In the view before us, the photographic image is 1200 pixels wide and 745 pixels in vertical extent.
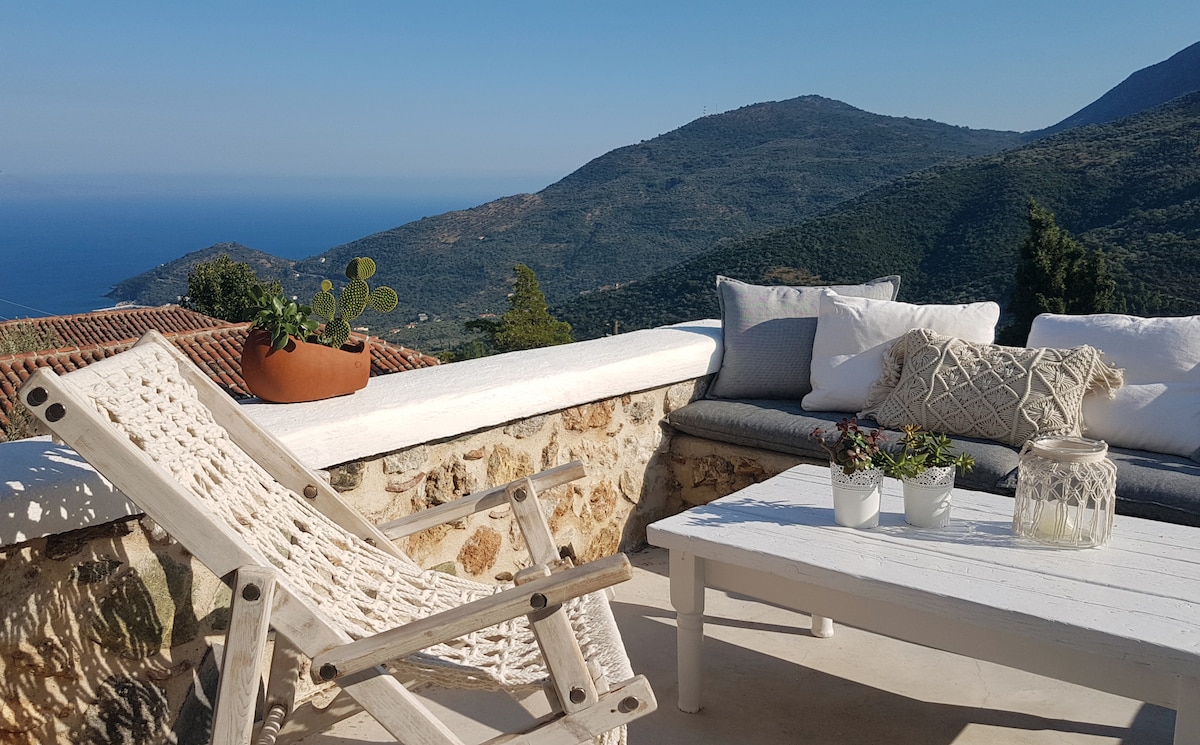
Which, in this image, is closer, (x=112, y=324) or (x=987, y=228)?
(x=987, y=228)

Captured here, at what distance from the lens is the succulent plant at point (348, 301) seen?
7.49 feet

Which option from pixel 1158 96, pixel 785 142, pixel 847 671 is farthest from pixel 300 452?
pixel 1158 96

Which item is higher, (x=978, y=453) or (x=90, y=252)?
(x=90, y=252)

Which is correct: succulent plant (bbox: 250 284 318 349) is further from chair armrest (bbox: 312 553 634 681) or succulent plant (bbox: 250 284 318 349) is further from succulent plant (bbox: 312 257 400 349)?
chair armrest (bbox: 312 553 634 681)

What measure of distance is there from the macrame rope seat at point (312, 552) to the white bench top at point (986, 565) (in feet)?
1.28

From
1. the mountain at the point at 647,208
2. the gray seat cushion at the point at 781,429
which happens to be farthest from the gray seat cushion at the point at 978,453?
the mountain at the point at 647,208

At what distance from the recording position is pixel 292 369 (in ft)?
7.07

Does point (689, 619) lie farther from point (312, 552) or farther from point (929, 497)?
point (312, 552)

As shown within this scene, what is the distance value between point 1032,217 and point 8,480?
15.9 meters

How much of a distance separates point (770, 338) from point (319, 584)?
2.09 meters

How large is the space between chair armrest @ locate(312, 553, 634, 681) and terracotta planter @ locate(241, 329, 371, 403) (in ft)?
3.50

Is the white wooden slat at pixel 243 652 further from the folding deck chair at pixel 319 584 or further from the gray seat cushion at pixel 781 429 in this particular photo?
the gray seat cushion at pixel 781 429

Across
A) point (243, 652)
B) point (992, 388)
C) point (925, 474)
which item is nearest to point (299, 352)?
point (243, 652)

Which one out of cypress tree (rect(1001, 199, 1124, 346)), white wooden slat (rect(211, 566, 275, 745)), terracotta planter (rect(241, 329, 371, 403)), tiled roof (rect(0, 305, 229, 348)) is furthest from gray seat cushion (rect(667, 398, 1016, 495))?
tiled roof (rect(0, 305, 229, 348))
